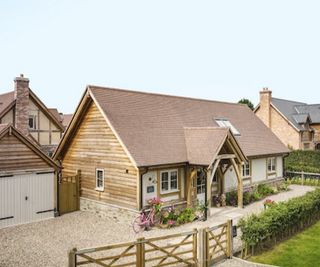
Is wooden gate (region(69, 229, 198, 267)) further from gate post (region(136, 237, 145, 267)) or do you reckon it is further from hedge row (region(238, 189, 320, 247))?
hedge row (region(238, 189, 320, 247))

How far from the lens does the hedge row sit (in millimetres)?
13109

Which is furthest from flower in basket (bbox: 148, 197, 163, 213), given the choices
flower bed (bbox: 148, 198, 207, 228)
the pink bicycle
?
the pink bicycle

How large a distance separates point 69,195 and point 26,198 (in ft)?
10.4

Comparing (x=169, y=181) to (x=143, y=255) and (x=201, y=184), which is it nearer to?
(x=201, y=184)

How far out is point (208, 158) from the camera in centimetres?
1830

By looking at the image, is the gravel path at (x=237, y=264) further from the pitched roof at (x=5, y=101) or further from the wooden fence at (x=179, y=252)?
the pitched roof at (x=5, y=101)

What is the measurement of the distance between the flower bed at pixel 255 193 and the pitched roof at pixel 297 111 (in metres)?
21.1

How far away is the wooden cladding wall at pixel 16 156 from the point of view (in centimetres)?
1647

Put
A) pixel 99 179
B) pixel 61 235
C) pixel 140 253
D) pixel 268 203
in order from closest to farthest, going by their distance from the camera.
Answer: pixel 140 253 < pixel 61 235 < pixel 268 203 < pixel 99 179

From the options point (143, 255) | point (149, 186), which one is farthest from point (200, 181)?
point (143, 255)

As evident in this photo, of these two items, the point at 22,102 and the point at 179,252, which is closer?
the point at 179,252

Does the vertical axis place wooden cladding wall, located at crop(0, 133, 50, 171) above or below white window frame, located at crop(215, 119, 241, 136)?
below

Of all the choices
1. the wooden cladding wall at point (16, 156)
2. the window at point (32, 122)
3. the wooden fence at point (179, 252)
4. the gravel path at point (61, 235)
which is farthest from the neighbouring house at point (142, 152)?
the window at point (32, 122)

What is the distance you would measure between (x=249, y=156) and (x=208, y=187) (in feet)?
23.5
